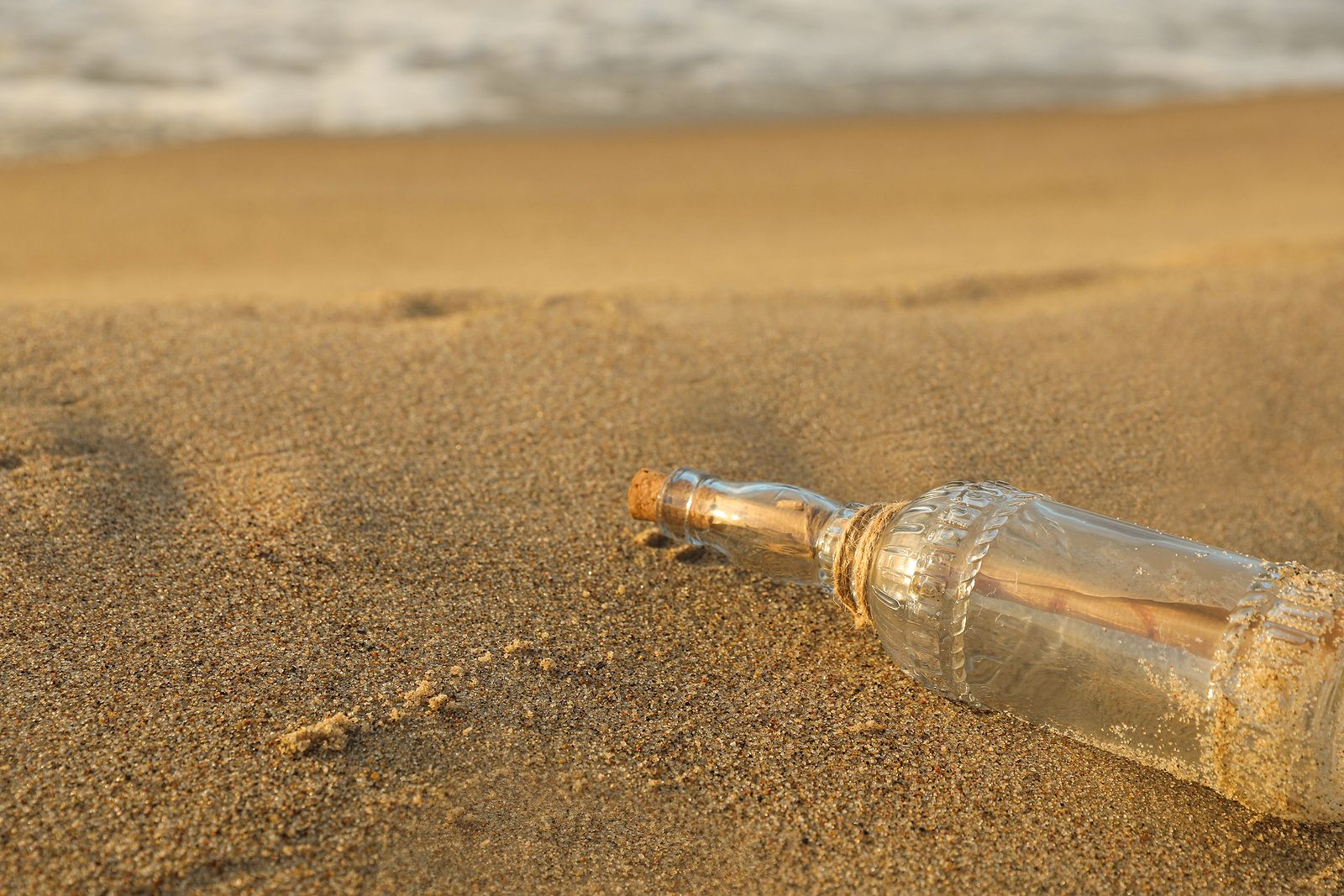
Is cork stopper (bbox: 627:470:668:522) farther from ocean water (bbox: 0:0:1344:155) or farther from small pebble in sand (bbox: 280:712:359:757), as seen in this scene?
ocean water (bbox: 0:0:1344:155)

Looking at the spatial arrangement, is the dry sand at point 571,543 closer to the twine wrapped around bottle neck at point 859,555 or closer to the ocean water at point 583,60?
the twine wrapped around bottle neck at point 859,555

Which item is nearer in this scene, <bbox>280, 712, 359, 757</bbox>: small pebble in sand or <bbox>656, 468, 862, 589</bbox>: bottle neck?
<bbox>280, 712, 359, 757</bbox>: small pebble in sand

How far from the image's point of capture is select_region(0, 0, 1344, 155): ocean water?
5.69 m

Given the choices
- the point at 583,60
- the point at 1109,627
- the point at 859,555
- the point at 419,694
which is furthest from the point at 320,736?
the point at 583,60

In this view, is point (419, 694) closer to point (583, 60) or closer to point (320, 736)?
point (320, 736)

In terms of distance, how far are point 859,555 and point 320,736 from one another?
0.65 metres

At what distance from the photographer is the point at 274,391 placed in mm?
1999

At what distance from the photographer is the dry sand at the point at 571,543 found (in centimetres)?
116

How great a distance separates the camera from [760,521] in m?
1.49

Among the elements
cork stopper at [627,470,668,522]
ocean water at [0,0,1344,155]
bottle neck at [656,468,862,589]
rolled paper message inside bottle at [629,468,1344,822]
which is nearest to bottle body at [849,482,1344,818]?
rolled paper message inside bottle at [629,468,1344,822]

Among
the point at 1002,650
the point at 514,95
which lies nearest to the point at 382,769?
the point at 1002,650

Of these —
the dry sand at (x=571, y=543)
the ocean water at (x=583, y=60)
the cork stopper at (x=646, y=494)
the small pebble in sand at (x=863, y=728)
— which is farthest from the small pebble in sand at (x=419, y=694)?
the ocean water at (x=583, y=60)

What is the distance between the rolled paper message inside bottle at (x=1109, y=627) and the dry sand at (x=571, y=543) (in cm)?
9

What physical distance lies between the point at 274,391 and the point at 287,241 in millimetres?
2118
